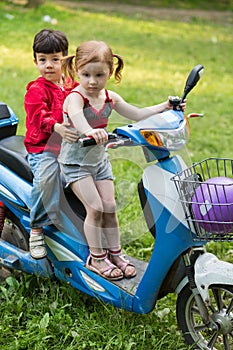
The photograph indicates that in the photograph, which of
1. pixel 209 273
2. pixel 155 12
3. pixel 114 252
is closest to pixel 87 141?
pixel 209 273

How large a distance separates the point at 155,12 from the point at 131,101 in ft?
30.3

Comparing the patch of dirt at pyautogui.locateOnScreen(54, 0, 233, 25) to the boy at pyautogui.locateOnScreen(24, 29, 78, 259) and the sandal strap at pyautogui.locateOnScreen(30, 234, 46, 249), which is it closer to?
the boy at pyautogui.locateOnScreen(24, 29, 78, 259)

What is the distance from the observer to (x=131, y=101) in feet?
24.1

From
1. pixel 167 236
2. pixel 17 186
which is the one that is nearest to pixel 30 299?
pixel 17 186

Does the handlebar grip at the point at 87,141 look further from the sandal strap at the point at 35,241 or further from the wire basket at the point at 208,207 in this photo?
the sandal strap at the point at 35,241

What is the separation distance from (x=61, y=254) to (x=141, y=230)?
44 centimetres

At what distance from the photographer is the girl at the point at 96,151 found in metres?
2.77

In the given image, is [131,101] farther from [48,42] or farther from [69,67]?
[69,67]

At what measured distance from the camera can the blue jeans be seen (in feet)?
10.00

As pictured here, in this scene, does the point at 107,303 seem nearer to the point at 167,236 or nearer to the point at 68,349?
A: the point at 68,349

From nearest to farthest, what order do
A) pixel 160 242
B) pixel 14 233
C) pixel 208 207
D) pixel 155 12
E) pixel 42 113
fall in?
1. pixel 208 207
2. pixel 160 242
3. pixel 42 113
4. pixel 14 233
5. pixel 155 12

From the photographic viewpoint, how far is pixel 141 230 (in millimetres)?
3037

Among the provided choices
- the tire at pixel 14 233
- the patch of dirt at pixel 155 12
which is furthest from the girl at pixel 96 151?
the patch of dirt at pixel 155 12

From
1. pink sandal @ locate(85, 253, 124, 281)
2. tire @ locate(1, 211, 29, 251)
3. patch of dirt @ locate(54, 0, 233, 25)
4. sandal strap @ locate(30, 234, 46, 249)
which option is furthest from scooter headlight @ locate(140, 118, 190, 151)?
patch of dirt @ locate(54, 0, 233, 25)
